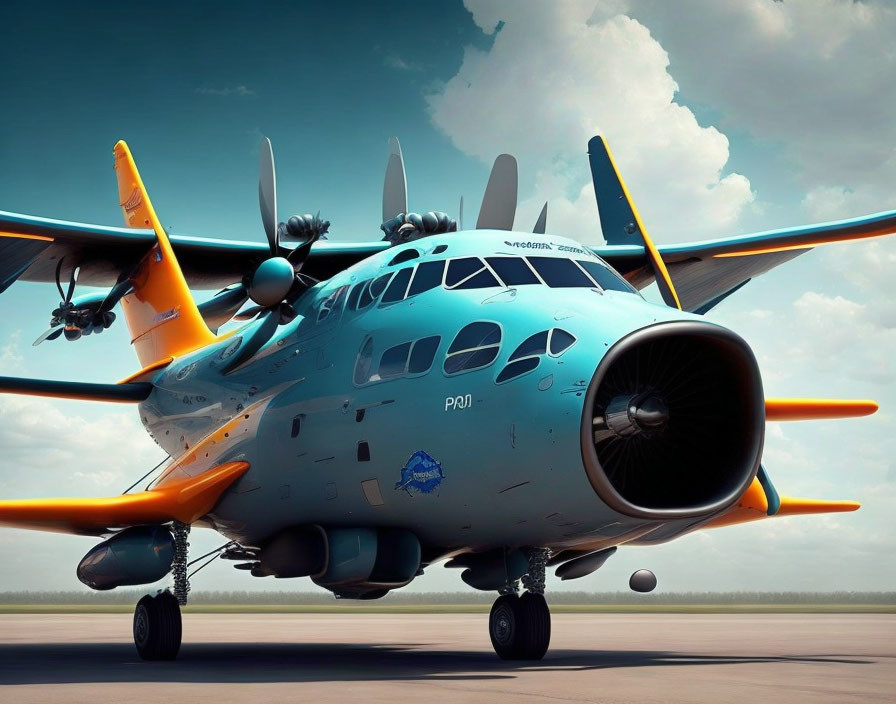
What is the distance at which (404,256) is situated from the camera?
547 inches

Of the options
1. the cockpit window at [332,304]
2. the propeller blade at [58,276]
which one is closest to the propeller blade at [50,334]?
the propeller blade at [58,276]

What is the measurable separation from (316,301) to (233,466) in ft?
8.72

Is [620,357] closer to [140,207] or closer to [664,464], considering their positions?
[664,464]

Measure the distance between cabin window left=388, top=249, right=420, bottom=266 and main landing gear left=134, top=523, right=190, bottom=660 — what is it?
18.2ft

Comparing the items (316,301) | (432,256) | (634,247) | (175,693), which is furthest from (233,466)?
(634,247)

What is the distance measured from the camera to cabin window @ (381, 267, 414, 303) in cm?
1338

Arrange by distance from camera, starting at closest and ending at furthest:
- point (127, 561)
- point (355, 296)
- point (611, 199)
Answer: point (355, 296), point (127, 561), point (611, 199)

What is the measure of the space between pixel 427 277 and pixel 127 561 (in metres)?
5.88

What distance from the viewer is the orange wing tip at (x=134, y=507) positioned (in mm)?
15367

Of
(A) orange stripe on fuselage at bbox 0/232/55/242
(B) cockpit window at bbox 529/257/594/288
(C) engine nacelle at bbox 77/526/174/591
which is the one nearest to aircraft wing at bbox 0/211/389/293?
(A) orange stripe on fuselage at bbox 0/232/55/242

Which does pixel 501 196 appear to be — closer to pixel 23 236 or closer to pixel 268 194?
pixel 268 194

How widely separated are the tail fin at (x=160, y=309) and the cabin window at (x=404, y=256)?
21.3ft

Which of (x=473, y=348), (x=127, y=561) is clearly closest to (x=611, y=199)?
(x=473, y=348)

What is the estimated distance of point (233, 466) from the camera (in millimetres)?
15328
